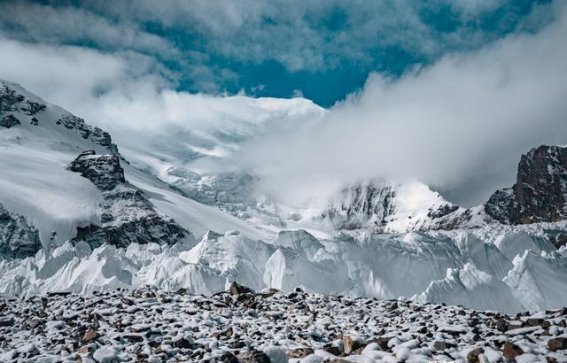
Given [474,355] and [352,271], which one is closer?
[474,355]

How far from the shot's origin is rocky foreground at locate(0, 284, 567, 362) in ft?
44.7

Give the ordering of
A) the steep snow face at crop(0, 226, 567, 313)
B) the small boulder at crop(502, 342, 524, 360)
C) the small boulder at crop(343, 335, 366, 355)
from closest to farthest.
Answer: the small boulder at crop(502, 342, 524, 360), the small boulder at crop(343, 335, 366, 355), the steep snow face at crop(0, 226, 567, 313)

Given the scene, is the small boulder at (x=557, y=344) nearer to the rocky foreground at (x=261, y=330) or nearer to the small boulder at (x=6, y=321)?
the rocky foreground at (x=261, y=330)

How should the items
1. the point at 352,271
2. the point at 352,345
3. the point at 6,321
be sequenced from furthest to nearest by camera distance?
1. the point at 352,271
2. the point at 6,321
3. the point at 352,345

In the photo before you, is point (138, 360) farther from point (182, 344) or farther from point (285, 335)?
point (285, 335)

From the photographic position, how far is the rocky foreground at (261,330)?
537 inches

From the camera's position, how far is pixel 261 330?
17641 mm

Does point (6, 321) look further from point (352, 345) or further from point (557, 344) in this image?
point (557, 344)

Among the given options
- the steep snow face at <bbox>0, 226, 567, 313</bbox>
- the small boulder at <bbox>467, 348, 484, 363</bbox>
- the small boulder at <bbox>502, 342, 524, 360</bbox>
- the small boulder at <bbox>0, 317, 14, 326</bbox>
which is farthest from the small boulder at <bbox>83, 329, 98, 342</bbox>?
the steep snow face at <bbox>0, 226, 567, 313</bbox>

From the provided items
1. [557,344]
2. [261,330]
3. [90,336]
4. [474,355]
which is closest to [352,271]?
[261,330]

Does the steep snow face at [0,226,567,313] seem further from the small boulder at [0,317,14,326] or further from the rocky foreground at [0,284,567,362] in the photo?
the small boulder at [0,317,14,326]

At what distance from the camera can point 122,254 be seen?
280ft

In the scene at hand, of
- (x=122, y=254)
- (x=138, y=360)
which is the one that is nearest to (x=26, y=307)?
(x=138, y=360)

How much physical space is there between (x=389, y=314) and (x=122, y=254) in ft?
233
